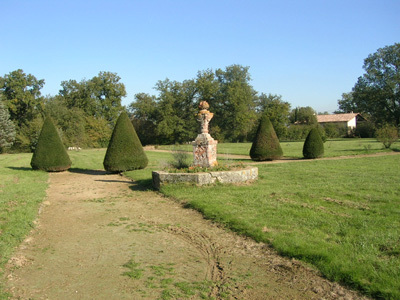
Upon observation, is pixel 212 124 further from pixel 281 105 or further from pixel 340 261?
pixel 340 261

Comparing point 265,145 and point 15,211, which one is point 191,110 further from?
point 15,211

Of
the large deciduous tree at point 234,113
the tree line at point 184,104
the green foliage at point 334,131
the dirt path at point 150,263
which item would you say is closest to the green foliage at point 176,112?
the tree line at point 184,104

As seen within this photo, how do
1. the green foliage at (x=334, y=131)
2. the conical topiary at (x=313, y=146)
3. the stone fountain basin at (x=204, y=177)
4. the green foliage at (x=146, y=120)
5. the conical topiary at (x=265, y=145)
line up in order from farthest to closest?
the green foliage at (x=334, y=131) < the green foliage at (x=146, y=120) < the conical topiary at (x=313, y=146) < the conical topiary at (x=265, y=145) < the stone fountain basin at (x=204, y=177)

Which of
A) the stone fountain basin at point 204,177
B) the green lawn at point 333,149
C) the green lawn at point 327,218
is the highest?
the green lawn at point 333,149

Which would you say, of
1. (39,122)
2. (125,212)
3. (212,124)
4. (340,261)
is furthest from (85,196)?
(212,124)

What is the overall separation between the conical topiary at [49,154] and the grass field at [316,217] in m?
5.20

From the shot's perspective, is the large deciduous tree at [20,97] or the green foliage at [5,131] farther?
the large deciduous tree at [20,97]

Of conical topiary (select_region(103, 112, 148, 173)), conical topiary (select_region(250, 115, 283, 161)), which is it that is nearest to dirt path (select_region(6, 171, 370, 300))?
conical topiary (select_region(103, 112, 148, 173))

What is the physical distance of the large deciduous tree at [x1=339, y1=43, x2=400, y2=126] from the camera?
4750 centimetres

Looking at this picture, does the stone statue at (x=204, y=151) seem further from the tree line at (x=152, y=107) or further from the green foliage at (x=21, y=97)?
the green foliage at (x=21, y=97)

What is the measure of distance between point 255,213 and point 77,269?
340 cm

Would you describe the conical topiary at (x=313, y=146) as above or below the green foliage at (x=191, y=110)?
below

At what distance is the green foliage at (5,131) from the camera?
1457 inches

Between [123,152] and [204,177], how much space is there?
6.17 m
